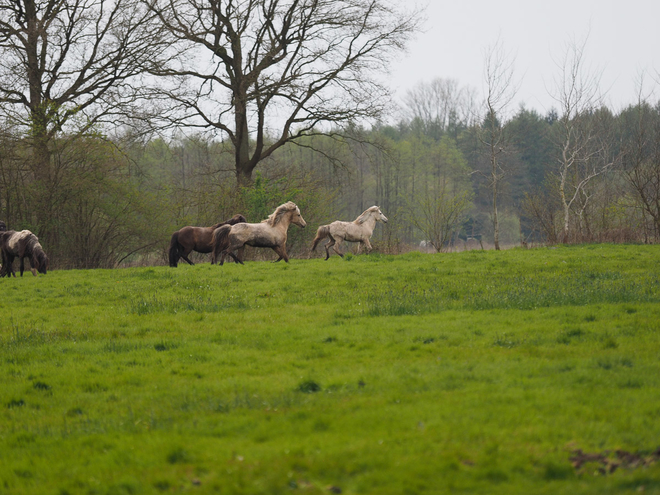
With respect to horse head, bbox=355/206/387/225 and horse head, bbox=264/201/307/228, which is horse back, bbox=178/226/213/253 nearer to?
horse head, bbox=264/201/307/228

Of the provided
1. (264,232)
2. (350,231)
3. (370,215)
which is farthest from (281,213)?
(370,215)

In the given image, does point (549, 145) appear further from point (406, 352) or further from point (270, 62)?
point (406, 352)

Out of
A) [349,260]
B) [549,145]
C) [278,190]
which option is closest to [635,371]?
[349,260]

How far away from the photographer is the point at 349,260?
1872 centimetres

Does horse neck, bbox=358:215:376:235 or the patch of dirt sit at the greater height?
horse neck, bbox=358:215:376:235

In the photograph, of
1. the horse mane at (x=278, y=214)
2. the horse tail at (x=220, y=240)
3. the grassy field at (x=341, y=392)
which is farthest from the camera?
the horse tail at (x=220, y=240)

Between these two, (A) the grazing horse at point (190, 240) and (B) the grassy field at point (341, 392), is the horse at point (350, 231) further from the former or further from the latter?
(B) the grassy field at point (341, 392)

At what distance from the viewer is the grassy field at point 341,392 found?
424 cm

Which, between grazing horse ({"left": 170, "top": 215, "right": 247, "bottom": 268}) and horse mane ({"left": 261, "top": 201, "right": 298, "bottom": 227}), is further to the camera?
grazing horse ({"left": 170, "top": 215, "right": 247, "bottom": 268})

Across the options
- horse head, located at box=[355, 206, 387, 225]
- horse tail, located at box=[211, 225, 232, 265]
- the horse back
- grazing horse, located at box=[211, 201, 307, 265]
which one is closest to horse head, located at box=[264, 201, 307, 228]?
grazing horse, located at box=[211, 201, 307, 265]

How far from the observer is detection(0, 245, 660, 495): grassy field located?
4242mm

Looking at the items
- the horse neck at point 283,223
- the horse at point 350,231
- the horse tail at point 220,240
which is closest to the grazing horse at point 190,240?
the horse tail at point 220,240

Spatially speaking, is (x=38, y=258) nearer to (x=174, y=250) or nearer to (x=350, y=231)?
(x=174, y=250)

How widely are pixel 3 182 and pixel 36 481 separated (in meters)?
23.8
